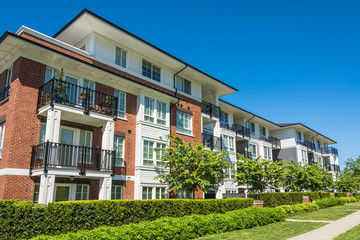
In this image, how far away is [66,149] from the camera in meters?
14.6

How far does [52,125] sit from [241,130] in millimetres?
25252

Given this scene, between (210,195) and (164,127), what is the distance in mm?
8107

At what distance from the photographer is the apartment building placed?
13.2 m

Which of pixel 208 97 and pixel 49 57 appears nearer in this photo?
pixel 49 57

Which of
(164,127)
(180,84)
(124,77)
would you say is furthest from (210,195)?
(124,77)

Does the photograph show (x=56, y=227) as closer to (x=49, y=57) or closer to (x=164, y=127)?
(x=49, y=57)

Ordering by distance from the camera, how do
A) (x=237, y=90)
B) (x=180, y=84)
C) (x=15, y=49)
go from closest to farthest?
(x=15, y=49), (x=180, y=84), (x=237, y=90)

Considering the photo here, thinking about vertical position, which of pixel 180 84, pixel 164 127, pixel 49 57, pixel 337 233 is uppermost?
pixel 180 84

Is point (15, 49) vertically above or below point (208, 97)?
below

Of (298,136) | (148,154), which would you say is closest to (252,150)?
(298,136)

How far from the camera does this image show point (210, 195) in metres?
24.6

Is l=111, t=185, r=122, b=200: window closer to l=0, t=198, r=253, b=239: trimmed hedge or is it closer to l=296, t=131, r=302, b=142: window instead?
l=0, t=198, r=253, b=239: trimmed hedge

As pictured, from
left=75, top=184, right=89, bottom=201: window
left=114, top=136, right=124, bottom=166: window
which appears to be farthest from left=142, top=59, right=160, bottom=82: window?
left=75, top=184, right=89, bottom=201: window

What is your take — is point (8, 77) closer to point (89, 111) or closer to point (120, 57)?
point (89, 111)
